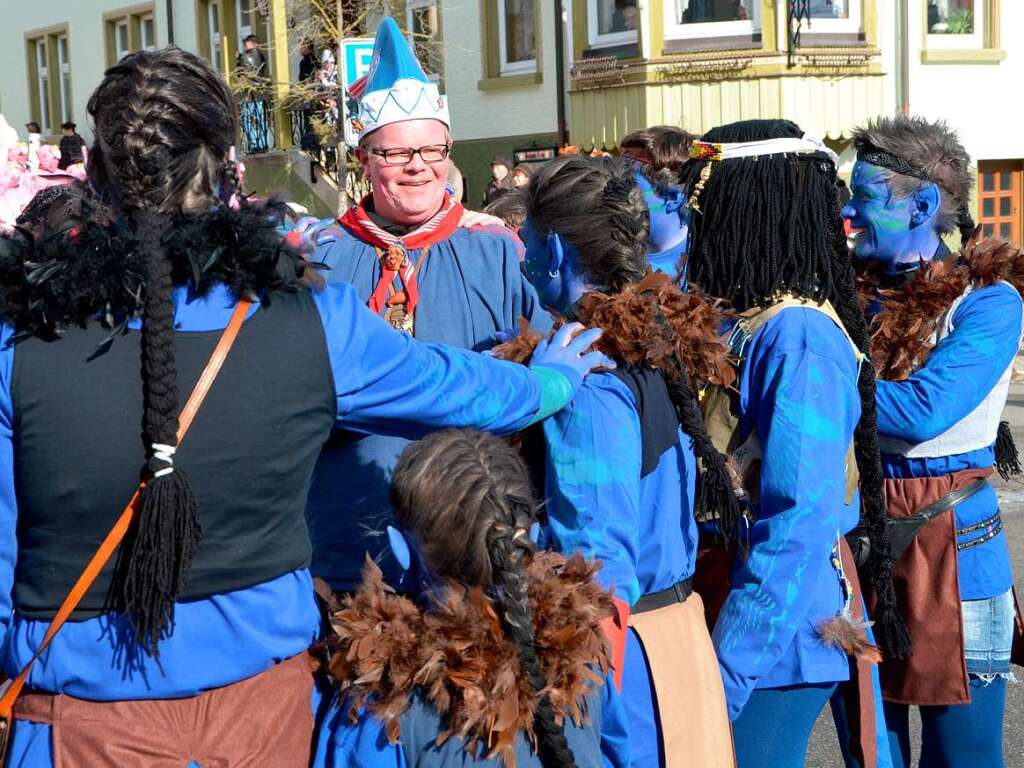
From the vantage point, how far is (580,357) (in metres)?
2.46

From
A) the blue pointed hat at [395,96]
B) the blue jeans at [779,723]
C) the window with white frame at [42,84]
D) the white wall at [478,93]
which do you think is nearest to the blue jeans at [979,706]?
the blue jeans at [779,723]

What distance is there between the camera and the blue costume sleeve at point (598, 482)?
92.9 inches

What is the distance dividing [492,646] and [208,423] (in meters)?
0.56

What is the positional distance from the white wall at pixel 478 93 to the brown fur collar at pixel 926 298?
13.4m

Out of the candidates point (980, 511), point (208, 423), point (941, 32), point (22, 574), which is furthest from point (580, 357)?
point (941, 32)

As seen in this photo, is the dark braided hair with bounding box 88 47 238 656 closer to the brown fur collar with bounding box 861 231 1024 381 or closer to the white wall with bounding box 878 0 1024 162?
the brown fur collar with bounding box 861 231 1024 381

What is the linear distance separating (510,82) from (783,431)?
15.1 m

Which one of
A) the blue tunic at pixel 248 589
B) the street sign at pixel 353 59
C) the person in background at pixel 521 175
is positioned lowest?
the blue tunic at pixel 248 589

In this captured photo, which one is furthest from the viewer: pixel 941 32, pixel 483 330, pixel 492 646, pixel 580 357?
pixel 941 32

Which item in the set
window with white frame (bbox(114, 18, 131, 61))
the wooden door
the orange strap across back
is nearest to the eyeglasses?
the orange strap across back

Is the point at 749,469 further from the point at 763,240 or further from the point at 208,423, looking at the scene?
the point at 208,423

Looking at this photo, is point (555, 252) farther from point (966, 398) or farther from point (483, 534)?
point (966, 398)

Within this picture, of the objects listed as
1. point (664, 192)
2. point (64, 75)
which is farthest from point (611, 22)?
point (64, 75)

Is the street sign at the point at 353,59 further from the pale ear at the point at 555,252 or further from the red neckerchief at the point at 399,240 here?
the pale ear at the point at 555,252
